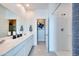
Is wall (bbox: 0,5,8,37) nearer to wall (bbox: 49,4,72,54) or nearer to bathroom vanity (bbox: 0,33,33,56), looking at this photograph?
bathroom vanity (bbox: 0,33,33,56)

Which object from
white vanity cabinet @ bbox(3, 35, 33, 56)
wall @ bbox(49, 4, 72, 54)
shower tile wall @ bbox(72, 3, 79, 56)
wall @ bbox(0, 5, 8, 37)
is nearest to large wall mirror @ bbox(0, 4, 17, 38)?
wall @ bbox(0, 5, 8, 37)

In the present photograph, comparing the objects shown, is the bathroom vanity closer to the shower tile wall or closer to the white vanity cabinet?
the white vanity cabinet

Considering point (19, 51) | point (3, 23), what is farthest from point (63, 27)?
point (3, 23)

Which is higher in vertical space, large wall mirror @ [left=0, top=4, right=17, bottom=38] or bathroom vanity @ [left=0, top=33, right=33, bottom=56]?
large wall mirror @ [left=0, top=4, right=17, bottom=38]

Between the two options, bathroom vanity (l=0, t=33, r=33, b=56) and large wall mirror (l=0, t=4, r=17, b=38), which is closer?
→ bathroom vanity (l=0, t=33, r=33, b=56)

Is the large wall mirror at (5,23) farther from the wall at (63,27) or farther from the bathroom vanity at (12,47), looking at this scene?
the wall at (63,27)

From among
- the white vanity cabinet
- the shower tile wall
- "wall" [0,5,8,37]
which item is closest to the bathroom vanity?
the white vanity cabinet

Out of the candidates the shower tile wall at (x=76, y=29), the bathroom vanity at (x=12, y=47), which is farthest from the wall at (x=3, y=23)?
the shower tile wall at (x=76, y=29)

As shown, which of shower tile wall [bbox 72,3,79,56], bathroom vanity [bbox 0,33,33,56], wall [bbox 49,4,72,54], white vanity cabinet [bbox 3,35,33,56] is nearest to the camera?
bathroom vanity [bbox 0,33,33,56]

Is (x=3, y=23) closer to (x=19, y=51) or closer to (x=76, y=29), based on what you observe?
(x=19, y=51)

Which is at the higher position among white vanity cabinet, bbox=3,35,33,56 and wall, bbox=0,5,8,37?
wall, bbox=0,5,8,37

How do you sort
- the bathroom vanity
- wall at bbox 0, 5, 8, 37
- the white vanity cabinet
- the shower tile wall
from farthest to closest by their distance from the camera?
1. wall at bbox 0, 5, 8, 37
2. the white vanity cabinet
3. the shower tile wall
4. the bathroom vanity

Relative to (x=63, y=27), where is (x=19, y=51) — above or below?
below

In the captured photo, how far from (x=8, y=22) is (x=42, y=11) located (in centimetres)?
311
